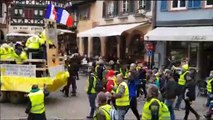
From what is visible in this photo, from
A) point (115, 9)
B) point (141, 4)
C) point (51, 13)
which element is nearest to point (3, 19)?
point (115, 9)

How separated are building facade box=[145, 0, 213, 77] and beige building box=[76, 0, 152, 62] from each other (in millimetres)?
1593

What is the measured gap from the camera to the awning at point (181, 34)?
2211cm

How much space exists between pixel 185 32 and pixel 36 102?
14.7 m

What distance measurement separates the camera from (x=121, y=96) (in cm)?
1102

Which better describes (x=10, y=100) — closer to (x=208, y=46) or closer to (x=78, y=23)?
(x=208, y=46)

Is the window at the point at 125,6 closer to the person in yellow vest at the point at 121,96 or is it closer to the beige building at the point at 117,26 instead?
the beige building at the point at 117,26

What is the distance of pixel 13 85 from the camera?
15.3m

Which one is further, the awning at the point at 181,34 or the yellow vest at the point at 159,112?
the awning at the point at 181,34

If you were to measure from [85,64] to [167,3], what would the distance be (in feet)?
21.6

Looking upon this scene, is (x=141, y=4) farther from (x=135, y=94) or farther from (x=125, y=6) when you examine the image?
(x=135, y=94)

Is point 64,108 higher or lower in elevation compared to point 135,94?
lower

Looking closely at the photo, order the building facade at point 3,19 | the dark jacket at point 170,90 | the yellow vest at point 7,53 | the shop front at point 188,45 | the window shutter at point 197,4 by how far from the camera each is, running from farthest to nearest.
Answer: the building facade at point 3,19 → the window shutter at point 197,4 → the shop front at point 188,45 → the yellow vest at point 7,53 → the dark jacket at point 170,90

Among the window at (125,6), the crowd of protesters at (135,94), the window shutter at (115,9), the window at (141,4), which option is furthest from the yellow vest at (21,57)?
the window shutter at (115,9)

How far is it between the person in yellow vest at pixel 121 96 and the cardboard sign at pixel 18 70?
472 cm
